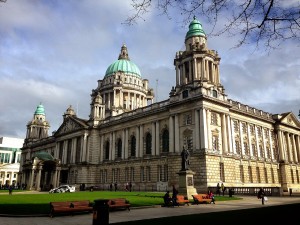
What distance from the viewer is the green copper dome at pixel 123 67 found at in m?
91.4

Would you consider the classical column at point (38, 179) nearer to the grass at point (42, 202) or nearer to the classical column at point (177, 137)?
the grass at point (42, 202)

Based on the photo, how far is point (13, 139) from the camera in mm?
139875

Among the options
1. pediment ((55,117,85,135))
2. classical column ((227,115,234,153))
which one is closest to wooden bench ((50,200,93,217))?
classical column ((227,115,234,153))

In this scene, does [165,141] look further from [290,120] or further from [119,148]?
[290,120]

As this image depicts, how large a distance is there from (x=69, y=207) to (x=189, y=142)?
30666 mm

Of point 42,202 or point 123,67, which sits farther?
point 123,67

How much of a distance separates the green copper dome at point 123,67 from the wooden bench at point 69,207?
72.9 metres

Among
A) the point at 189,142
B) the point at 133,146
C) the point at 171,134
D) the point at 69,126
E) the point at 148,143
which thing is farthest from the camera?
the point at 69,126

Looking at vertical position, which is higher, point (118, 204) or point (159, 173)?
point (159, 173)

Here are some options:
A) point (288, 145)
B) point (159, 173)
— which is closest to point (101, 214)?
point (159, 173)

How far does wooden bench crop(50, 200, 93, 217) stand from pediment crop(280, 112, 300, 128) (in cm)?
5599

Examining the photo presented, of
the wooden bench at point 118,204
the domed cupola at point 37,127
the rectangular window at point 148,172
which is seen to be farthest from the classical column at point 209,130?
the domed cupola at point 37,127

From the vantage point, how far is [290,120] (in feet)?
222

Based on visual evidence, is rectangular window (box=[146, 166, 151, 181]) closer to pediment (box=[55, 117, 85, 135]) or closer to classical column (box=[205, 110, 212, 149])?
classical column (box=[205, 110, 212, 149])
